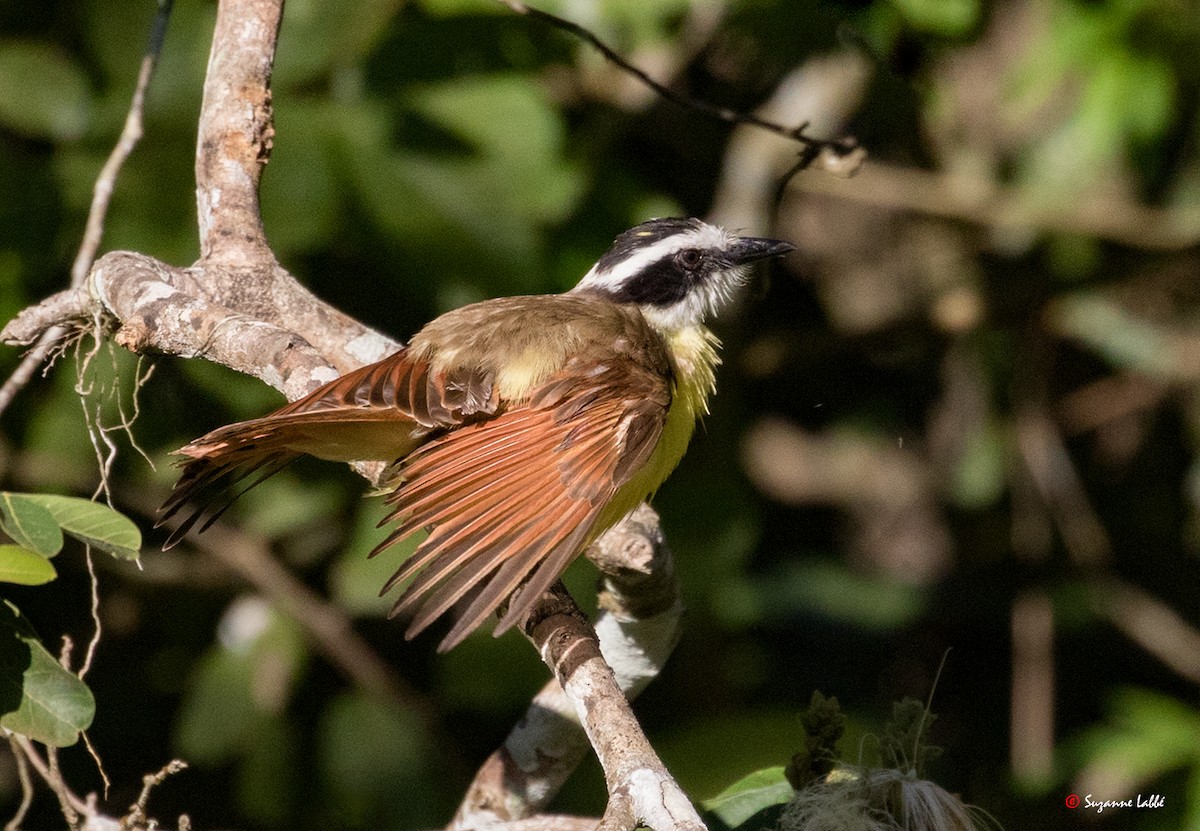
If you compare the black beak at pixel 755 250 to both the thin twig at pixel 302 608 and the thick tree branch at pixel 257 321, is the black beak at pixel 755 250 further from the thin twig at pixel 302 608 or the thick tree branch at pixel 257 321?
the thin twig at pixel 302 608

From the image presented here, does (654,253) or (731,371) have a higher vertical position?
(654,253)

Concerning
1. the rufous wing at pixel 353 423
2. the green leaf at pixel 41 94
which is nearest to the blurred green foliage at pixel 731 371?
the green leaf at pixel 41 94

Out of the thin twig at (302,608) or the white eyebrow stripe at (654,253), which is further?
the thin twig at (302,608)

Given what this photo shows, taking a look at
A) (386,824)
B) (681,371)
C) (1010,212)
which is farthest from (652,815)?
(1010,212)

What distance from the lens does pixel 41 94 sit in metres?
4.00

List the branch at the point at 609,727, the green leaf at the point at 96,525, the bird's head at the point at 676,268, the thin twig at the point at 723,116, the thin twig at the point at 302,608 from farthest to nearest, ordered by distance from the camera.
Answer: the thin twig at the point at 302,608, the bird's head at the point at 676,268, the thin twig at the point at 723,116, the green leaf at the point at 96,525, the branch at the point at 609,727

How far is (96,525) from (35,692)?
29 centimetres

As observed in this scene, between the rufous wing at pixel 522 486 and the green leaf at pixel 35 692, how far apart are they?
1.79ft

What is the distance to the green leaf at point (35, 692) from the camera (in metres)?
2.22

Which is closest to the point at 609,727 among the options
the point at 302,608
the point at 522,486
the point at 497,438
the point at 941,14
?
the point at 522,486

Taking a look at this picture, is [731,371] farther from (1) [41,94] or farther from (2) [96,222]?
(2) [96,222]

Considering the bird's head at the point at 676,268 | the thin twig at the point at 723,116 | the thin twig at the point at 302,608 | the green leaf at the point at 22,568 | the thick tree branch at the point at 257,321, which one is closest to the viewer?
the green leaf at the point at 22,568

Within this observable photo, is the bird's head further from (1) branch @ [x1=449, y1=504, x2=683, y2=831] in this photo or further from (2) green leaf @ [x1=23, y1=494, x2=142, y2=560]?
(2) green leaf @ [x1=23, y1=494, x2=142, y2=560]

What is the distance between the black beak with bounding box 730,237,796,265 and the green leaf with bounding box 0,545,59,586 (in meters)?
1.96
